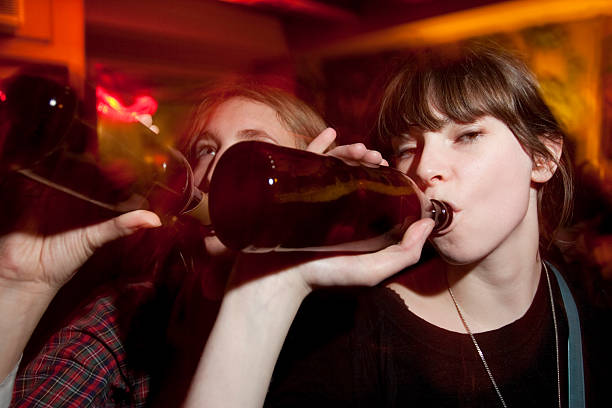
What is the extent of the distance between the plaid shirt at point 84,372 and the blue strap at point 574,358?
0.71 metres

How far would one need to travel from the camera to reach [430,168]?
2.11 ft

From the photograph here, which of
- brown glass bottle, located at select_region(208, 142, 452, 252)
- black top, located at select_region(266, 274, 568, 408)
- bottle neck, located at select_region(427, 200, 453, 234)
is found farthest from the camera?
black top, located at select_region(266, 274, 568, 408)

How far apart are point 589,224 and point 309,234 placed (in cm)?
102

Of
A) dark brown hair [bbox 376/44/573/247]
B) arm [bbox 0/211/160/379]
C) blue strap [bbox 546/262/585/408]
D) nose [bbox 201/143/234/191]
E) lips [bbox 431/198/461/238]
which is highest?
dark brown hair [bbox 376/44/573/247]

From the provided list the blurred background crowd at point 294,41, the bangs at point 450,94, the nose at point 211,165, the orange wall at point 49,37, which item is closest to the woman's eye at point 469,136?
the bangs at point 450,94

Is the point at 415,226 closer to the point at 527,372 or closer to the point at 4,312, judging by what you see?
the point at 527,372

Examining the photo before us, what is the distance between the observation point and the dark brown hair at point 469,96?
27.1 inches

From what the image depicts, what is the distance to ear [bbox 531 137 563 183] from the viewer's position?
0.76m

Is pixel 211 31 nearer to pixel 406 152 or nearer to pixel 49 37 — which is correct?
pixel 49 37

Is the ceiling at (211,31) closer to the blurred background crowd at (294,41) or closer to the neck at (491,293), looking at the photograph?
the blurred background crowd at (294,41)

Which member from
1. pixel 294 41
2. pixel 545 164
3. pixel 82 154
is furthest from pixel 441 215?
pixel 294 41

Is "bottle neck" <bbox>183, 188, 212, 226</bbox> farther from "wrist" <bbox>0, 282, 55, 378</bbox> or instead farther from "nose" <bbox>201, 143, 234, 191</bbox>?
"wrist" <bbox>0, 282, 55, 378</bbox>

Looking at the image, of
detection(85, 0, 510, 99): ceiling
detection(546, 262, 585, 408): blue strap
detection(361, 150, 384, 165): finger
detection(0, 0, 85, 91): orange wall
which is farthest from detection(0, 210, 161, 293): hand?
detection(85, 0, 510, 99): ceiling

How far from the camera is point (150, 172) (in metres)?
0.54
